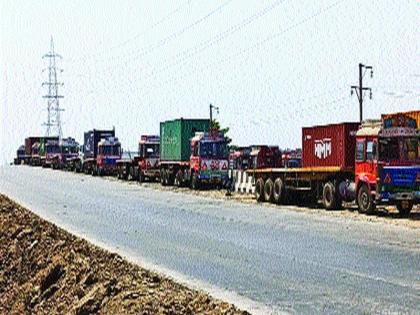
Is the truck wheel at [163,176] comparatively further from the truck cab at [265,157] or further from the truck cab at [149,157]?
the truck cab at [265,157]

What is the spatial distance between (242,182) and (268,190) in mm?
8567

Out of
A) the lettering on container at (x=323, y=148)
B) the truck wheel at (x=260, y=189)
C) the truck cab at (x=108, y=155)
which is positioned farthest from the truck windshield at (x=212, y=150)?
the truck cab at (x=108, y=155)

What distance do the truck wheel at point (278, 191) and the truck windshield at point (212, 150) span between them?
443 inches

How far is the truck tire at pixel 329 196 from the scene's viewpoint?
110 feet

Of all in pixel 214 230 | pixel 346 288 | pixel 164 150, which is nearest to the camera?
pixel 346 288

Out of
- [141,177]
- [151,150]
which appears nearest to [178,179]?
[141,177]

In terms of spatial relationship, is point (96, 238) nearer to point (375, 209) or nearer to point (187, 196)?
point (375, 209)

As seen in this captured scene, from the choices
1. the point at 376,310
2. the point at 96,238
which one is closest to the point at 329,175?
the point at 96,238

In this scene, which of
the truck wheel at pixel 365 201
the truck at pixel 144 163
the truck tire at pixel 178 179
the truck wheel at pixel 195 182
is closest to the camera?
the truck wheel at pixel 365 201

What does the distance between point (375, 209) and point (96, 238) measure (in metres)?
12.0

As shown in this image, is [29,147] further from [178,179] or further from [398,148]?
[398,148]

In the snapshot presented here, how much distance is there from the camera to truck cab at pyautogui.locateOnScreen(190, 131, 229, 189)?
4934 centimetres

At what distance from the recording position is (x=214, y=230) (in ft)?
81.1

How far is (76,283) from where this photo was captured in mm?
13773
